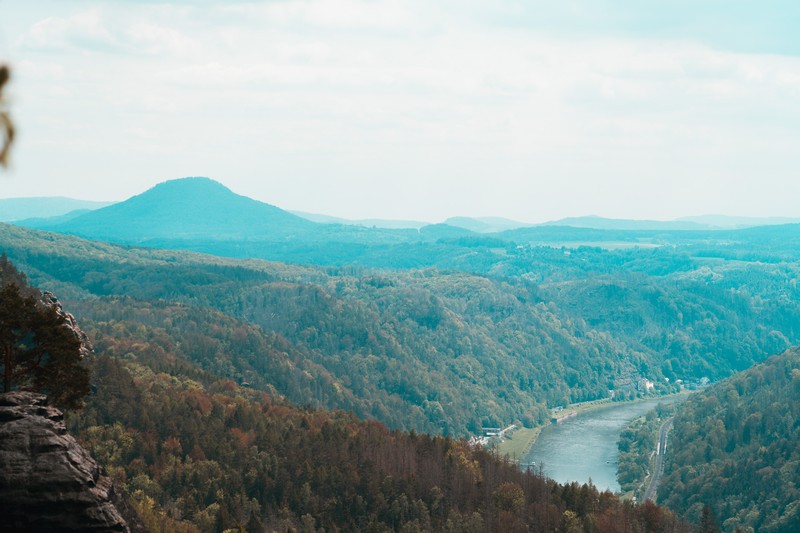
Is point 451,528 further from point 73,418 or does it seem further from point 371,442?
point 73,418

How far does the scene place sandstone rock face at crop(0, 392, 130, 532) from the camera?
4122 centimetres

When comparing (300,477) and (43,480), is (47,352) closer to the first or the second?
(43,480)

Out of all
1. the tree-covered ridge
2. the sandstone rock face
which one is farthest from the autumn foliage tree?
the tree-covered ridge

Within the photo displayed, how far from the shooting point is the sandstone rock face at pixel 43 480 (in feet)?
135

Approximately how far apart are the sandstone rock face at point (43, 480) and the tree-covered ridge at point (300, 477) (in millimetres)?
60667

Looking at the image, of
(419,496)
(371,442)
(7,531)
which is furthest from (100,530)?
(371,442)

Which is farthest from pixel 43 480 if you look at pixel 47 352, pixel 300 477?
pixel 300 477

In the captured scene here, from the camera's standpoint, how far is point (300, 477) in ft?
416

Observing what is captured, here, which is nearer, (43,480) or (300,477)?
(43,480)

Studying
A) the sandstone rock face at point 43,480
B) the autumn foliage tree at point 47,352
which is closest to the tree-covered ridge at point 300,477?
the autumn foliage tree at point 47,352

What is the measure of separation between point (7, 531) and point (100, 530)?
12.9ft

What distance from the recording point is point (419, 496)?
127 m

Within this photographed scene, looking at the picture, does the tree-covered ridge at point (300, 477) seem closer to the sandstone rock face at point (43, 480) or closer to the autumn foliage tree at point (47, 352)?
the autumn foliage tree at point (47, 352)

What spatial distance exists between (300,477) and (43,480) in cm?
8712
